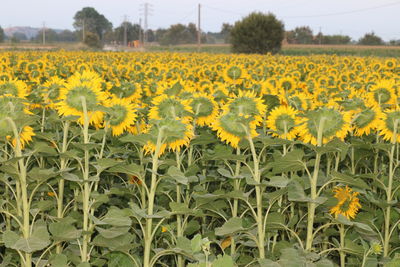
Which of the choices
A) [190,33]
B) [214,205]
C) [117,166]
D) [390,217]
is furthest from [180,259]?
[190,33]

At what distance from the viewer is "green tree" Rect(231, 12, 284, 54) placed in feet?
118

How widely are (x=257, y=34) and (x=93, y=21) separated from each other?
102711 mm

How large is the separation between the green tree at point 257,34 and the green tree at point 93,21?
98.0 meters

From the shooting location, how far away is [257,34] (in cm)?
3572

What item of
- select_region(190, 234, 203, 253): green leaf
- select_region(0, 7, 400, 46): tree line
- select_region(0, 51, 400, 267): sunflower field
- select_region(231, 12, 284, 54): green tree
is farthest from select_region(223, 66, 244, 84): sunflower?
select_region(0, 7, 400, 46): tree line

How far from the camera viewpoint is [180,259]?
→ 9.50 ft

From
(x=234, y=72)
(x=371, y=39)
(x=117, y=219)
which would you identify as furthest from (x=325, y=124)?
(x=371, y=39)

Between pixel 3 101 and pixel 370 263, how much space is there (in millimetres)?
2056

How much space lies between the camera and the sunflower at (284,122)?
9.71 feet

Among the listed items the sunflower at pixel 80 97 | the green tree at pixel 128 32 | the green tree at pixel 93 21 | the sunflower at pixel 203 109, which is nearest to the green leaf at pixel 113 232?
the sunflower at pixel 80 97

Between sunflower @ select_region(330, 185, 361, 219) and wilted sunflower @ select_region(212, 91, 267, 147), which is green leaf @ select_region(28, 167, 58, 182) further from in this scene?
sunflower @ select_region(330, 185, 361, 219)

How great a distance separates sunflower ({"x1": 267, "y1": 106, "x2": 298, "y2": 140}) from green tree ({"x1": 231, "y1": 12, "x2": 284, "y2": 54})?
33293mm

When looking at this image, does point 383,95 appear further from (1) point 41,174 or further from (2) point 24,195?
(2) point 24,195

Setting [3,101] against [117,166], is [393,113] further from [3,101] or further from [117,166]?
[3,101]
